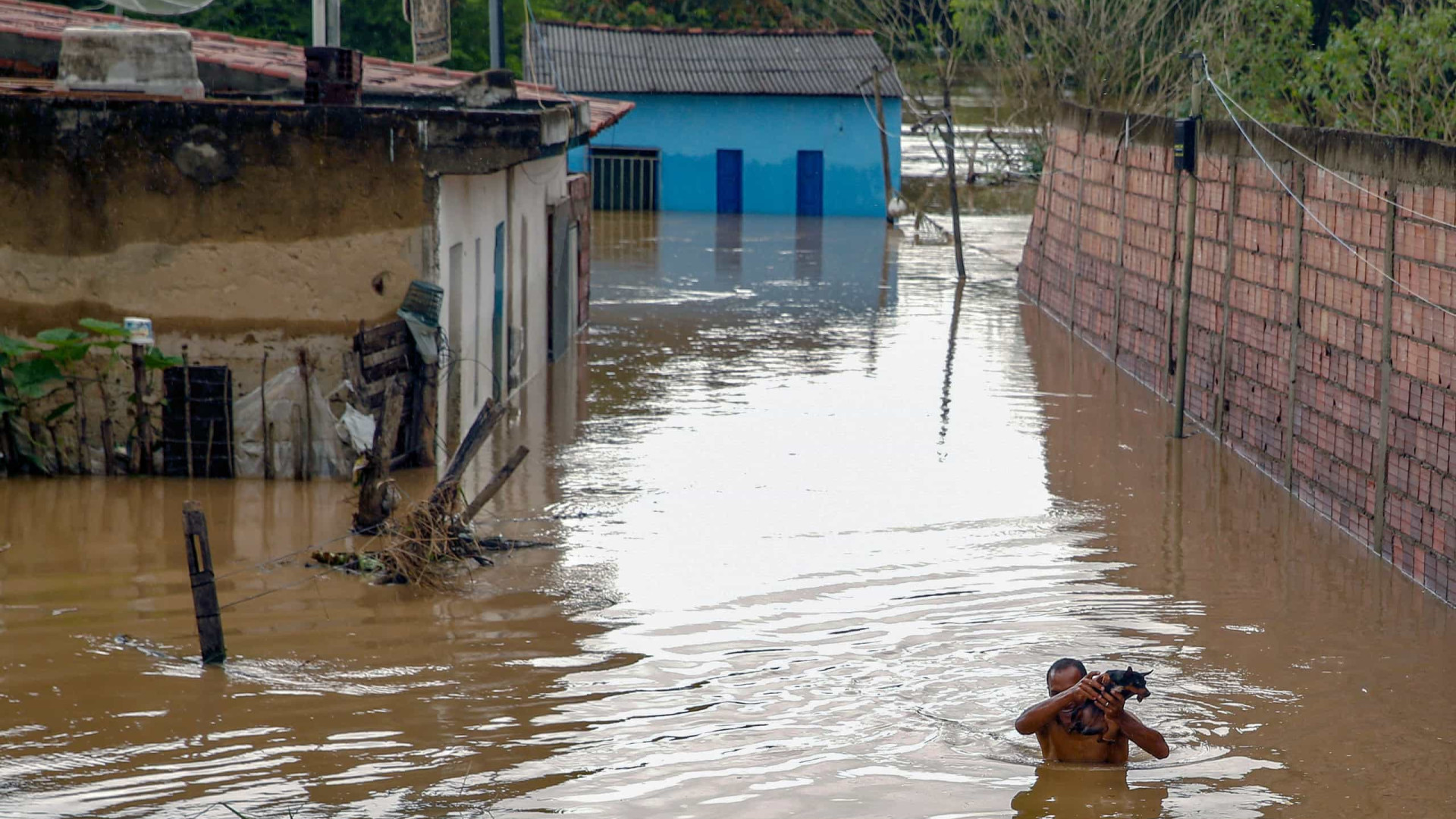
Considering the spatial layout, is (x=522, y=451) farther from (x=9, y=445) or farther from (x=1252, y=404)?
(x=1252, y=404)

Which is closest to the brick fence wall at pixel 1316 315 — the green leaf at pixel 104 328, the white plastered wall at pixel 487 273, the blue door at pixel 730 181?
the white plastered wall at pixel 487 273

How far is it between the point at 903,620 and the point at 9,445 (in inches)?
277

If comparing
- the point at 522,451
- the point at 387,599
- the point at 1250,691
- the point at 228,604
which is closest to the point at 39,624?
the point at 228,604

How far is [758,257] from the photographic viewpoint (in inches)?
1182

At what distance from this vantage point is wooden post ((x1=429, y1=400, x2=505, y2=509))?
962cm

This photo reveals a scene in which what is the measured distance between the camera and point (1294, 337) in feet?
40.6

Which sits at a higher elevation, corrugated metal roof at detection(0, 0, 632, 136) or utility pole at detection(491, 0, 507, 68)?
utility pole at detection(491, 0, 507, 68)

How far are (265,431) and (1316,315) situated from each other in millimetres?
7915

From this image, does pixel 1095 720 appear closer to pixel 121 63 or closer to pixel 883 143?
pixel 121 63

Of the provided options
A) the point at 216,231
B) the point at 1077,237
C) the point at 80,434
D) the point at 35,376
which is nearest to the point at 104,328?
the point at 35,376

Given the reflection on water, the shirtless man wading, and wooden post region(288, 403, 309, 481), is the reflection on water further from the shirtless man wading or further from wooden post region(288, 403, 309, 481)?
wooden post region(288, 403, 309, 481)

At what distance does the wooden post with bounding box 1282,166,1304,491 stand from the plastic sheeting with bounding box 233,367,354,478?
23.5 feet

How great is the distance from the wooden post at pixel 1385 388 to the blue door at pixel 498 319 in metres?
7.69

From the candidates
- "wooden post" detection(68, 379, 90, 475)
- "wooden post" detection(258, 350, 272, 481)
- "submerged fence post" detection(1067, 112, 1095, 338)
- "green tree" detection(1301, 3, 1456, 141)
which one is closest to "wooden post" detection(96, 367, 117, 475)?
"wooden post" detection(68, 379, 90, 475)
